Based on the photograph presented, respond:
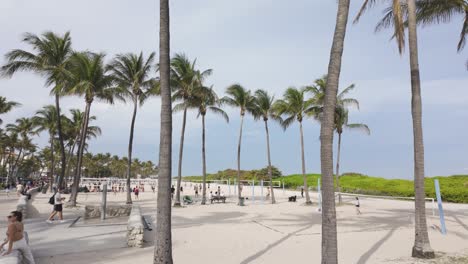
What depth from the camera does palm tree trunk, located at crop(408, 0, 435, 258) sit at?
353 inches

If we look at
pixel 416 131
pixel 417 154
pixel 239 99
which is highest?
pixel 239 99

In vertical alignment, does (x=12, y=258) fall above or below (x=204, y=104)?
below

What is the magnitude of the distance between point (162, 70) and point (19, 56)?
23.7 m

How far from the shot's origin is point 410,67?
10086mm

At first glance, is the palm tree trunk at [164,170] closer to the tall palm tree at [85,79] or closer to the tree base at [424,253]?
the tree base at [424,253]

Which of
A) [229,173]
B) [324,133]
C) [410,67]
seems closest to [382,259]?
[324,133]

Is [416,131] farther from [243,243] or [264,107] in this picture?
[264,107]

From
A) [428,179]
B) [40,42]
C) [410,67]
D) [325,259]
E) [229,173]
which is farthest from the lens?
[229,173]

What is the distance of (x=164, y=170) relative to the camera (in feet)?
20.9

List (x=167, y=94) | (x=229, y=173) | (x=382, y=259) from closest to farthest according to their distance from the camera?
(x=167, y=94) → (x=382, y=259) → (x=229, y=173)

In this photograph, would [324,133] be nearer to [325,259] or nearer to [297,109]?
[325,259]

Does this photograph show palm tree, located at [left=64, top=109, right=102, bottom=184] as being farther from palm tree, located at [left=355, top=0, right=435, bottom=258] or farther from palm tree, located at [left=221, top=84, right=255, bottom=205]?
palm tree, located at [left=355, top=0, right=435, bottom=258]

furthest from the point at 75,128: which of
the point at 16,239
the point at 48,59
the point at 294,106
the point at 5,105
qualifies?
the point at 16,239

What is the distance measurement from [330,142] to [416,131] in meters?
5.24
